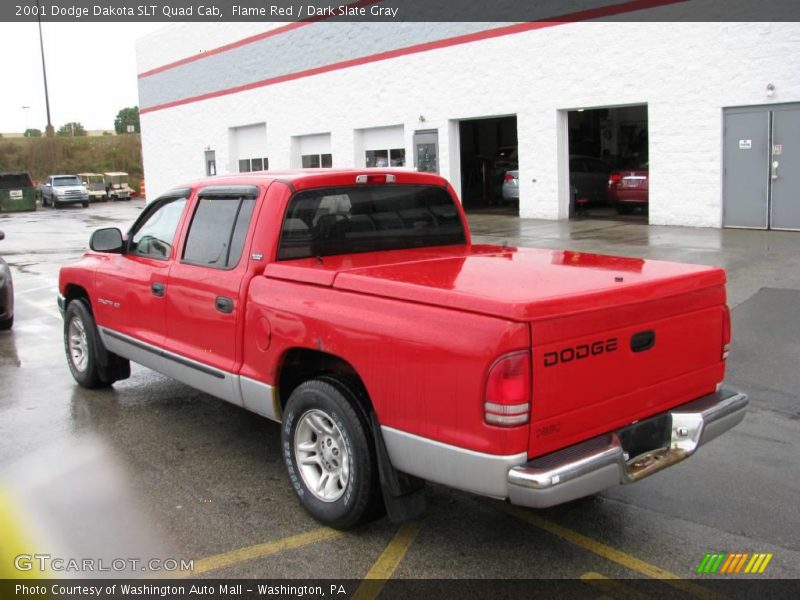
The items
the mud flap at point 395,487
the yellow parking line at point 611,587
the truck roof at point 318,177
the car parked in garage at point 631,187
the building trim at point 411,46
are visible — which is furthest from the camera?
the car parked in garage at point 631,187

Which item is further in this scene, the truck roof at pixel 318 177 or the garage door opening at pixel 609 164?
the garage door opening at pixel 609 164

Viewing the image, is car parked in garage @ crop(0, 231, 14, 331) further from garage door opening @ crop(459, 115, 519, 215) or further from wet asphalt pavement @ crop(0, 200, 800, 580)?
garage door opening @ crop(459, 115, 519, 215)

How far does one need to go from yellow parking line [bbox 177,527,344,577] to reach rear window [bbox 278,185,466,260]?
160 cm

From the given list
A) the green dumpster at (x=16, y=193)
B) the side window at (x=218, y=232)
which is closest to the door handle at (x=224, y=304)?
the side window at (x=218, y=232)

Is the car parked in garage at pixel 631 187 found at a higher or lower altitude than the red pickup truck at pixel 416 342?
higher

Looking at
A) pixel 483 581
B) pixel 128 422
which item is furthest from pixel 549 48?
pixel 483 581

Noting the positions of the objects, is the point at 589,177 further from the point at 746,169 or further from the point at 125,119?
the point at 125,119

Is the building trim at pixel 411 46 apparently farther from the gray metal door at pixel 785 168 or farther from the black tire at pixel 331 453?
the black tire at pixel 331 453

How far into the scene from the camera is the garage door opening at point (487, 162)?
2645 centimetres

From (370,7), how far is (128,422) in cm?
2112

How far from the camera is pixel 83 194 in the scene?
4250 cm

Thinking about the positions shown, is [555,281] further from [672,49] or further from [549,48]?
[549,48]

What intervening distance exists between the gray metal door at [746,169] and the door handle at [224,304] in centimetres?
1403

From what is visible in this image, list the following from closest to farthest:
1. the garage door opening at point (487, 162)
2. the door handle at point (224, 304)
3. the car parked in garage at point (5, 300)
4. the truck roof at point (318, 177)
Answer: the door handle at point (224, 304) < the truck roof at point (318, 177) < the car parked in garage at point (5, 300) < the garage door opening at point (487, 162)
